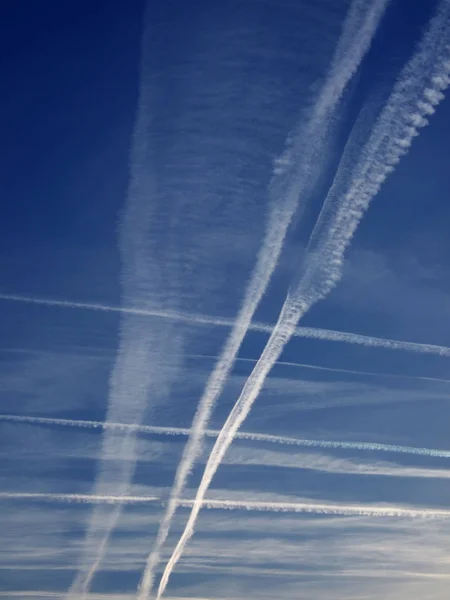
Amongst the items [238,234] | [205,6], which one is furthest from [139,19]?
[238,234]

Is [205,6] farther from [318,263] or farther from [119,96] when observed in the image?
[318,263]

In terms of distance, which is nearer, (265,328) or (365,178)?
(365,178)

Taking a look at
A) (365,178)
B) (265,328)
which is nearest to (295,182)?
(365,178)

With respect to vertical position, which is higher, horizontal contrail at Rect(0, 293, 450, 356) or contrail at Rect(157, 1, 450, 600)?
contrail at Rect(157, 1, 450, 600)

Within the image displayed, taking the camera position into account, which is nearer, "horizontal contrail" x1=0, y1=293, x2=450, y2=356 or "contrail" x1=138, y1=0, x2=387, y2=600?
"contrail" x1=138, y1=0, x2=387, y2=600

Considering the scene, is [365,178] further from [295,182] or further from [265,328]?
[265,328]
